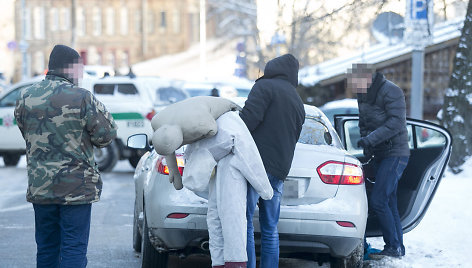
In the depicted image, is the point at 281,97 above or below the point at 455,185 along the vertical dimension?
above

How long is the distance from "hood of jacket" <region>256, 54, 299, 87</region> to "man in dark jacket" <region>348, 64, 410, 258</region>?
140 centimetres

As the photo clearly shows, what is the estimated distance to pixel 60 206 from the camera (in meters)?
5.71

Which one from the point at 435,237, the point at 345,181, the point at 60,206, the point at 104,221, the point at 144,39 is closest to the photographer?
the point at 60,206

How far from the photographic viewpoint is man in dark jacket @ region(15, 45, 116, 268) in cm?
560

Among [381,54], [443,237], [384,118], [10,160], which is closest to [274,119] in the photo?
[384,118]

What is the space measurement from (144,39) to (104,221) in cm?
6100

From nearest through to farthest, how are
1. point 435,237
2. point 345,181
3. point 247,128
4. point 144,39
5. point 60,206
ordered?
1. point 60,206
2. point 247,128
3. point 345,181
4. point 435,237
5. point 144,39

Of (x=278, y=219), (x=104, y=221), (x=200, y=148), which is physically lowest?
(x=104, y=221)

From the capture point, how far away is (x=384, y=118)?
25.8 feet

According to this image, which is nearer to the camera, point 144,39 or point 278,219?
point 278,219

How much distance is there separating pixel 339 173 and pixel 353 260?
72 centimetres

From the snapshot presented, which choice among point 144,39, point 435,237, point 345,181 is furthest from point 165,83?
point 144,39

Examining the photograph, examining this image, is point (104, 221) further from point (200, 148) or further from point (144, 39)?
point (144, 39)

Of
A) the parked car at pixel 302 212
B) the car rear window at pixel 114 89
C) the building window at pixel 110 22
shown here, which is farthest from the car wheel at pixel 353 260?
the building window at pixel 110 22
